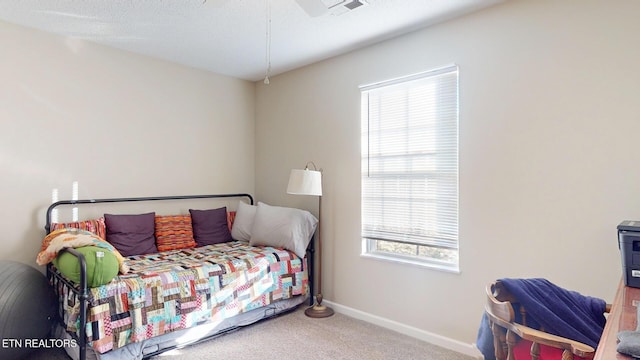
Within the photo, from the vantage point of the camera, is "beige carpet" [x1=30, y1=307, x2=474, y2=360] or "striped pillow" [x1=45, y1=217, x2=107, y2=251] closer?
"beige carpet" [x1=30, y1=307, x2=474, y2=360]

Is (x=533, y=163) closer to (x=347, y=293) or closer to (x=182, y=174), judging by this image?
(x=347, y=293)

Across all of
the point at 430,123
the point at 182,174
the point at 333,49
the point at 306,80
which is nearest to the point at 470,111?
the point at 430,123

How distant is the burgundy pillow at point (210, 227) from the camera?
12.3 ft

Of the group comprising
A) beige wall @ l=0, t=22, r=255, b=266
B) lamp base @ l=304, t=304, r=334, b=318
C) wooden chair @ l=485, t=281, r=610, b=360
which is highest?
beige wall @ l=0, t=22, r=255, b=266

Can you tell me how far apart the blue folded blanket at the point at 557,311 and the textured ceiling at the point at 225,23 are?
192 cm

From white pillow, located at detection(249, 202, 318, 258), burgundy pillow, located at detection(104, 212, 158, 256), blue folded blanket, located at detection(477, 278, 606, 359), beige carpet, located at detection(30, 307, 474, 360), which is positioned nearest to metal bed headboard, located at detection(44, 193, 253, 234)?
burgundy pillow, located at detection(104, 212, 158, 256)

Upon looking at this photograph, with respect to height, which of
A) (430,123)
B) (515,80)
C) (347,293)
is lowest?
(347,293)

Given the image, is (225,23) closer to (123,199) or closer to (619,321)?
(123,199)

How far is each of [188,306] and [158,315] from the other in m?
0.22

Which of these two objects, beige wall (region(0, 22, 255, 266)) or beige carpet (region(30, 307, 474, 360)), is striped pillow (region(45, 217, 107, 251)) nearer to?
beige wall (region(0, 22, 255, 266))

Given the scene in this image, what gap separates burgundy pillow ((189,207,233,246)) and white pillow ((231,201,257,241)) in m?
0.10

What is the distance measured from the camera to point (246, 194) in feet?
14.4

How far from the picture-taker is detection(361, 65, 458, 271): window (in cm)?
282

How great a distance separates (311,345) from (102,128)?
8.59 feet
